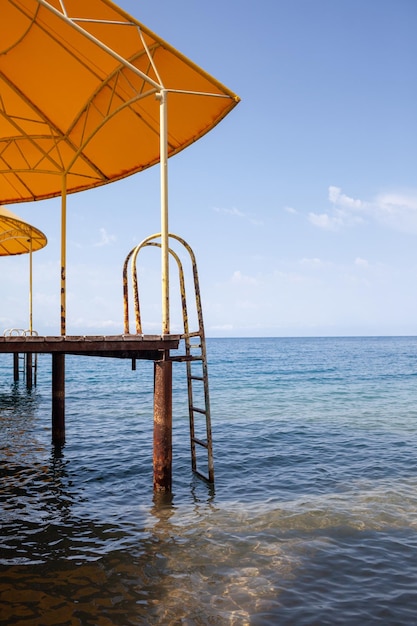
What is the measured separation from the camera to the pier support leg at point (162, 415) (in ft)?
27.1

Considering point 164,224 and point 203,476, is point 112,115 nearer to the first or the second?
point 164,224

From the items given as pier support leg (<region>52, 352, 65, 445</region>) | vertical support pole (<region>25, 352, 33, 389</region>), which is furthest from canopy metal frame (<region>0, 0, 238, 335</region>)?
vertical support pole (<region>25, 352, 33, 389</region>)

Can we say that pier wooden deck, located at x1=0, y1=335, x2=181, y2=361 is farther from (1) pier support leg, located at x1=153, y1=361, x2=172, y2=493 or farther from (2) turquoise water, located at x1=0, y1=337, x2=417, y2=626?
(2) turquoise water, located at x1=0, y1=337, x2=417, y2=626

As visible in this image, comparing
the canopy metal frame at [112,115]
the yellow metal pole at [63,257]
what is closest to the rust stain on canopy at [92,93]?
the canopy metal frame at [112,115]

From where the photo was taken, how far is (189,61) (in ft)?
28.6

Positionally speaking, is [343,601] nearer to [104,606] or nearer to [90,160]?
[104,606]

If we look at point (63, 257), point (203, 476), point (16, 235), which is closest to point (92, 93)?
point (63, 257)

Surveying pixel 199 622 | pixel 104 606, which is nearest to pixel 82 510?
pixel 104 606

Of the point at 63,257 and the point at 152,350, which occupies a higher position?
the point at 63,257

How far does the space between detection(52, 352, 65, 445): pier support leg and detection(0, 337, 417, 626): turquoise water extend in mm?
427

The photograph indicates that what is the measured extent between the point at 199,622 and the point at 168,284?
15.5 ft

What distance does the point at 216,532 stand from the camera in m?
7.94

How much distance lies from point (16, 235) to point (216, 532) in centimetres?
1709

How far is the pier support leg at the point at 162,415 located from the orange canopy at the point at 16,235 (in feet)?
41.8
